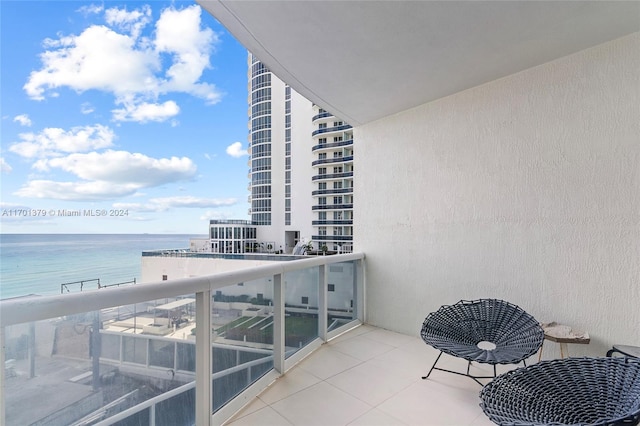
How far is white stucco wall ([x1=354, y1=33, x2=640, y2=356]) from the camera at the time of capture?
228 centimetres

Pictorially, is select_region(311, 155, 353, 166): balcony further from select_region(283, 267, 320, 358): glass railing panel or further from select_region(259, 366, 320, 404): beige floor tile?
select_region(259, 366, 320, 404): beige floor tile

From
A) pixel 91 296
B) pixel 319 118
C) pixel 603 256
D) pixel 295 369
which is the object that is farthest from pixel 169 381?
pixel 319 118

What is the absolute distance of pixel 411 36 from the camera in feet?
7.11

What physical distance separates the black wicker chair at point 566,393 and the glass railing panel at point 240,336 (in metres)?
1.50

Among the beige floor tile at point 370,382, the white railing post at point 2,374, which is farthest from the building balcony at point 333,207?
the white railing post at point 2,374

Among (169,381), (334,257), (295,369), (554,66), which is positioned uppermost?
(554,66)

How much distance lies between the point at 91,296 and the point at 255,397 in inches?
56.9

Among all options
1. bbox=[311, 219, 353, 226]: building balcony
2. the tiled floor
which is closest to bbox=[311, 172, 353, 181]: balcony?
bbox=[311, 219, 353, 226]: building balcony

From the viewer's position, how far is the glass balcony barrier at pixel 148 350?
117cm

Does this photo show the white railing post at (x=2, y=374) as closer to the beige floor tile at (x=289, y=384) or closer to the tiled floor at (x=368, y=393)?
the tiled floor at (x=368, y=393)

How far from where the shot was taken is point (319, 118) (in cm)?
2816

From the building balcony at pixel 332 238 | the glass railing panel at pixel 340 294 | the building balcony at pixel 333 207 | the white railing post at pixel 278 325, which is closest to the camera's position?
the white railing post at pixel 278 325

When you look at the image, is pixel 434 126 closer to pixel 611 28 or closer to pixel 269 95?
pixel 611 28

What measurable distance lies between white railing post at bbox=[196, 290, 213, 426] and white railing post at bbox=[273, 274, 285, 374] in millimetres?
780
